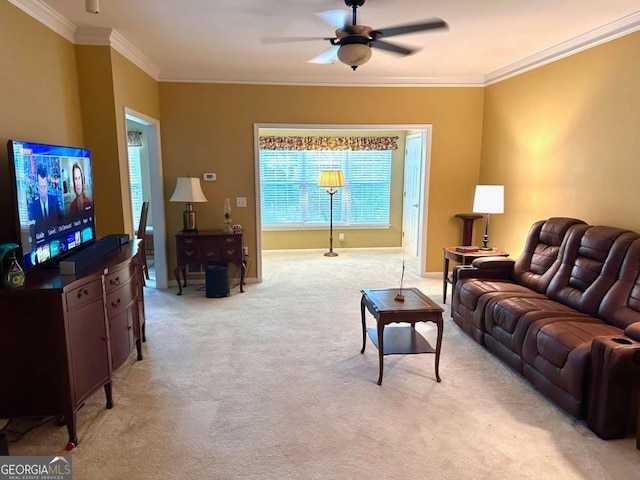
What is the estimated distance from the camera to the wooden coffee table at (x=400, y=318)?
2.97 meters

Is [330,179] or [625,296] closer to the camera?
[625,296]

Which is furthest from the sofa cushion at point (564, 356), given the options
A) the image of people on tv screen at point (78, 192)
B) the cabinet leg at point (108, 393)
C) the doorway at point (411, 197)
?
the doorway at point (411, 197)

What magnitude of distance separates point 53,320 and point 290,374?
1636 mm

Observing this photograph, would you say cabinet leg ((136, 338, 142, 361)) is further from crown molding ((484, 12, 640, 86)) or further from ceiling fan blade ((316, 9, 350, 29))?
crown molding ((484, 12, 640, 86))

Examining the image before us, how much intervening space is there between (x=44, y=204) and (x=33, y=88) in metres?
1.00

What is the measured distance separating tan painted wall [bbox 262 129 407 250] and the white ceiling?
270 centimetres

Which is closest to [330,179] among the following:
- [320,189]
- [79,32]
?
[320,189]

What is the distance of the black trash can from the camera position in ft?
16.5

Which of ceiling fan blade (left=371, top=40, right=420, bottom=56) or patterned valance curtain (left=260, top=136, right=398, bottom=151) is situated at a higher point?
ceiling fan blade (left=371, top=40, right=420, bottom=56)

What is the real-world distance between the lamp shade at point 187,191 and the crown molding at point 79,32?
131cm

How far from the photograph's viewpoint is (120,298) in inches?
115

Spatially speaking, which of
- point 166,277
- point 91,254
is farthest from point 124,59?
point 166,277

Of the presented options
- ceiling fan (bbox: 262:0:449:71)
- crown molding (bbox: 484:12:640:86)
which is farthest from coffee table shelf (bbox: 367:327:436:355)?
crown molding (bbox: 484:12:640:86)

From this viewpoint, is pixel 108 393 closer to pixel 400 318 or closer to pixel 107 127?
pixel 400 318
